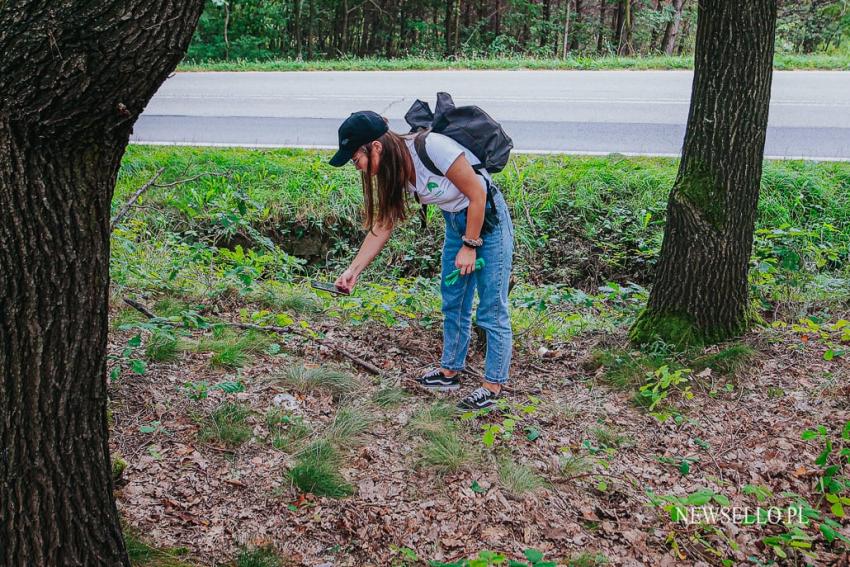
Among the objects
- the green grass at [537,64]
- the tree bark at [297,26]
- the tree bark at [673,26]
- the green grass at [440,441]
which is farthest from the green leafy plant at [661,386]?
the tree bark at [297,26]

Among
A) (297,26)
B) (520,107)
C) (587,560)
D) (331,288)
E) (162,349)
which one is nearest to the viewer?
(587,560)

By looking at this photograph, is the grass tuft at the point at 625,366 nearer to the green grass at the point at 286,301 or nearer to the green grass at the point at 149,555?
the green grass at the point at 286,301

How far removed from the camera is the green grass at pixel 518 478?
3.41m

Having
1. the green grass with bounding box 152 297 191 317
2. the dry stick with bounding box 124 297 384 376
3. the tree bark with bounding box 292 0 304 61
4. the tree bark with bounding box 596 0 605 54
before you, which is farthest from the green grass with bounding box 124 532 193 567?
the tree bark with bounding box 596 0 605 54

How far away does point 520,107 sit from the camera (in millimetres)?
11062

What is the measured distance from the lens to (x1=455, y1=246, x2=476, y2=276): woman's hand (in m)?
3.75

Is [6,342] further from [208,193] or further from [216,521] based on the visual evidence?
[208,193]

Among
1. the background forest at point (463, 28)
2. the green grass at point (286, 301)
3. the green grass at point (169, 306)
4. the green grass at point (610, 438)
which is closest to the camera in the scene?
the green grass at point (610, 438)

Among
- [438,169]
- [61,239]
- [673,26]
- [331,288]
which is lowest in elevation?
[331,288]

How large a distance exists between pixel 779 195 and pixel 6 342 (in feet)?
22.9

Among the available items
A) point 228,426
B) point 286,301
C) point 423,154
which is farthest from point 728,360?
point 286,301

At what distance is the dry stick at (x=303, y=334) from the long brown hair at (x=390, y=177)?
1.10 meters

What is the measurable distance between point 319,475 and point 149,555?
0.82 metres

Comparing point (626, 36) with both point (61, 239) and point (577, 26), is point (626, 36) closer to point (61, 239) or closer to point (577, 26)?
point (577, 26)
